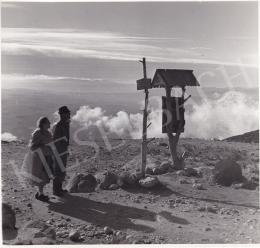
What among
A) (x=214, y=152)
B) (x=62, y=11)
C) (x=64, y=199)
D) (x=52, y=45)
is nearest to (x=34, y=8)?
(x=62, y=11)

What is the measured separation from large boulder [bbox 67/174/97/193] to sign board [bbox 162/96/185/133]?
272 centimetres

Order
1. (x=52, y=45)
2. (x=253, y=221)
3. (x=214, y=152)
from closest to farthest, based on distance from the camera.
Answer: (x=253, y=221)
(x=52, y=45)
(x=214, y=152)

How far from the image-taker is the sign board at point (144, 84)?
11.2m

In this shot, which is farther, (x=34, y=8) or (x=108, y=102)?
(x=108, y=102)

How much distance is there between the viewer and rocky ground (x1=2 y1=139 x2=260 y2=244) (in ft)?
25.3

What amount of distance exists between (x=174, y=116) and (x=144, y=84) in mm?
1646

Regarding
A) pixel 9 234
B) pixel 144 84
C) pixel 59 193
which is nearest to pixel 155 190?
pixel 59 193

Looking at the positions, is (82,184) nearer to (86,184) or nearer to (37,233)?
(86,184)

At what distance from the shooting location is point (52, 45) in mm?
11461

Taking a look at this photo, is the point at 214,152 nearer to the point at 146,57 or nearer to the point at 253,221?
the point at 146,57

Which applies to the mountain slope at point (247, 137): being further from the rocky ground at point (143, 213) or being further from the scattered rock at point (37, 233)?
the scattered rock at point (37, 233)

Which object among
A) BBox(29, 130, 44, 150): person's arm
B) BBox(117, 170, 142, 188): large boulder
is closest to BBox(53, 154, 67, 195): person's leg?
BBox(29, 130, 44, 150): person's arm

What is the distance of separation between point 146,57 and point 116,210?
4117mm

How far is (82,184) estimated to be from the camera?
36.0 ft
